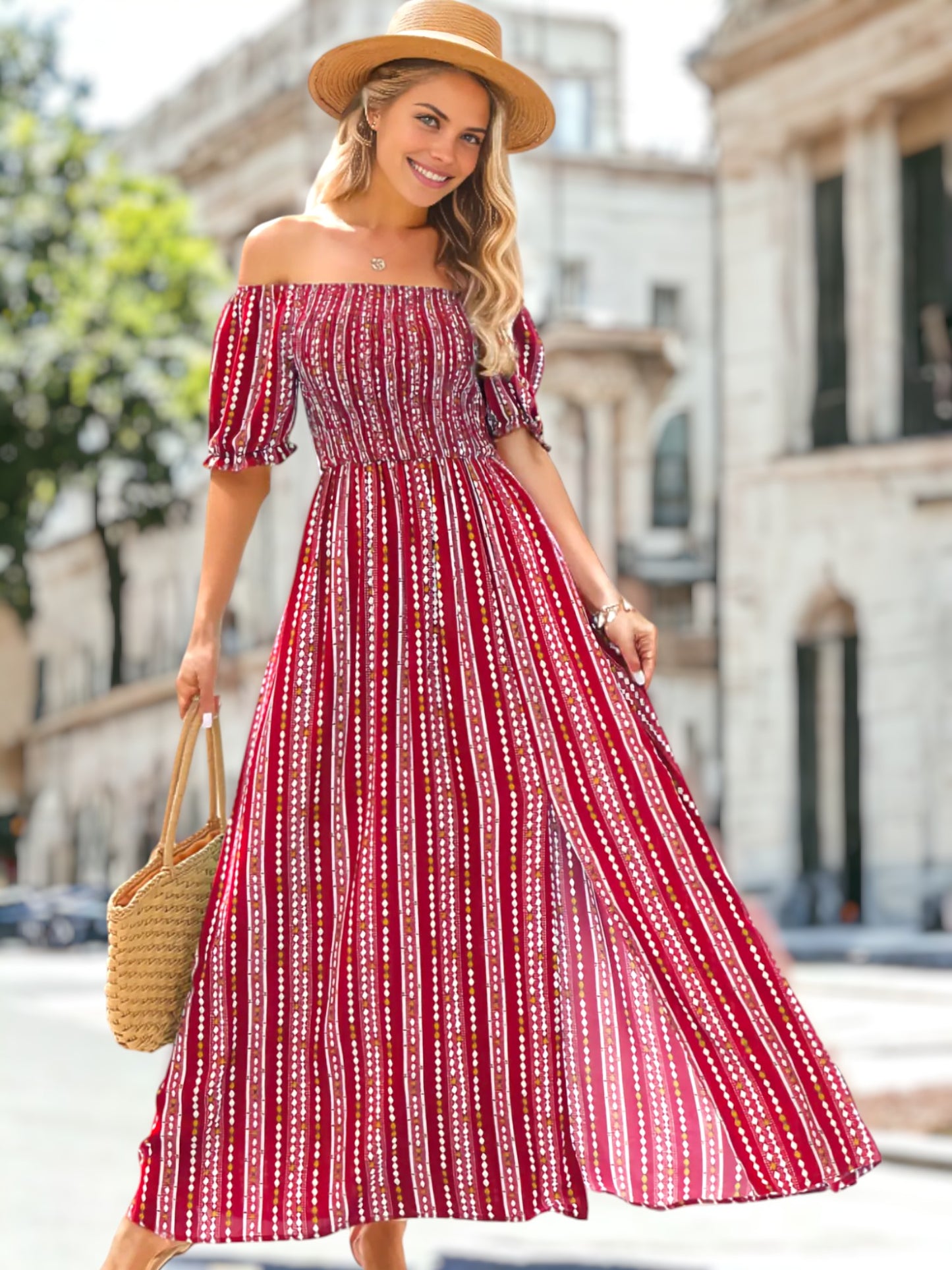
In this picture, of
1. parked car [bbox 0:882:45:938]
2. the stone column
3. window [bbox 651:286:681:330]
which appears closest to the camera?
the stone column

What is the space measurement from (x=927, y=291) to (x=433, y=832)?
13.8m

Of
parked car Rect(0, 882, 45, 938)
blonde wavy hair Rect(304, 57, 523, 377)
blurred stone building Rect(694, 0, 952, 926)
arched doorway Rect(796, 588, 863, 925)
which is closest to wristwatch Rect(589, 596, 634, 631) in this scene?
blonde wavy hair Rect(304, 57, 523, 377)

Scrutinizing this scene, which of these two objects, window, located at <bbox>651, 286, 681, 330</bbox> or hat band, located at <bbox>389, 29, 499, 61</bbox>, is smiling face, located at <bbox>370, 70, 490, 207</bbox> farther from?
window, located at <bbox>651, 286, 681, 330</bbox>

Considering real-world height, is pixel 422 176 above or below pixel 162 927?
above

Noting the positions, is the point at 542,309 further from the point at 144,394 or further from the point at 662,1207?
the point at 662,1207

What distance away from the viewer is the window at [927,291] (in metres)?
16.3

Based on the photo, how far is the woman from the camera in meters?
3.28

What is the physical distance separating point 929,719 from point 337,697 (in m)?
13.4

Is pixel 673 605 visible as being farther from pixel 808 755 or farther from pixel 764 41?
pixel 764 41

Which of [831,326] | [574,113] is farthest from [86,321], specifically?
[831,326]

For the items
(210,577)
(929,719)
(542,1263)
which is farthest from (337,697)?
(929,719)

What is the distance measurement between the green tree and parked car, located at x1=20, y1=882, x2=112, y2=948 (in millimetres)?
2135

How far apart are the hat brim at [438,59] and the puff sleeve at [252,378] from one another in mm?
330

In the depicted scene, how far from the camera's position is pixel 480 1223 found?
19.2ft
